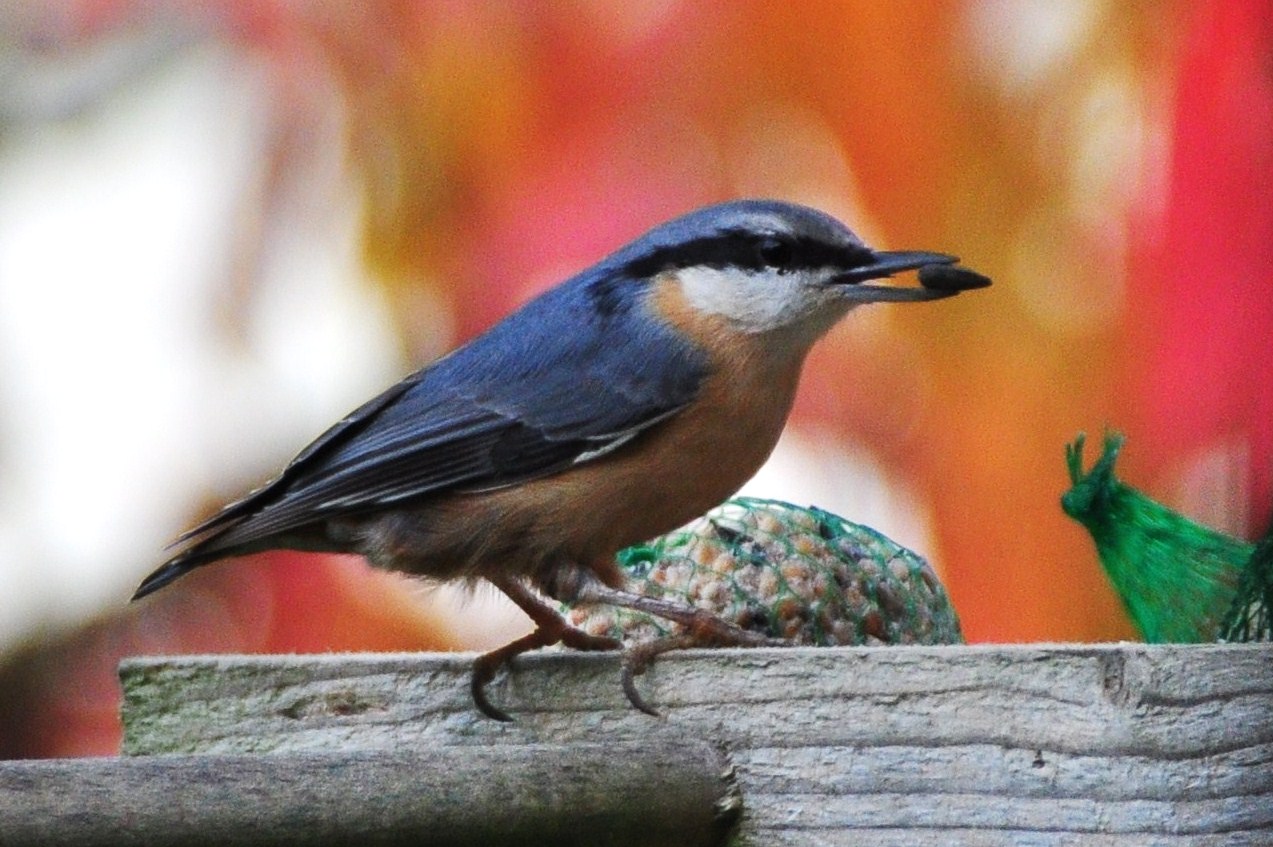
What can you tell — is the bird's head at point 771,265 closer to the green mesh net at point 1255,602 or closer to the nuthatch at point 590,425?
the nuthatch at point 590,425

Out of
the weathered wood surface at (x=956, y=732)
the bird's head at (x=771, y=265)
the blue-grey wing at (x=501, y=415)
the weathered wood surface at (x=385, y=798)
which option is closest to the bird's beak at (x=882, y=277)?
the bird's head at (x=771, y=265)

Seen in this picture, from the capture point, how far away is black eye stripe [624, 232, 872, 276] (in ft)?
7.90

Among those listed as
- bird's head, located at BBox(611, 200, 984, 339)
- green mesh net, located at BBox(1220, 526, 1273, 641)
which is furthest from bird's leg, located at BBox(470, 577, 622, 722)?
green mesh net, located at BBox(1220, 526, 1273, 641)

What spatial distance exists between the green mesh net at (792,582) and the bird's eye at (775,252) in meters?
0.35

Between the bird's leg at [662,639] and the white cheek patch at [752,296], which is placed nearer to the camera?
the bird's leg at [662,639]

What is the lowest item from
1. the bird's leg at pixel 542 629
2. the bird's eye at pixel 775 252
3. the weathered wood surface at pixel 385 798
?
the weathered wood surface at pixel 385 798

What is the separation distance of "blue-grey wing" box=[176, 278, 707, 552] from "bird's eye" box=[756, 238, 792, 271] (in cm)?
16

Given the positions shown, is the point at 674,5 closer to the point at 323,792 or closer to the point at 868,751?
the point at 868,751

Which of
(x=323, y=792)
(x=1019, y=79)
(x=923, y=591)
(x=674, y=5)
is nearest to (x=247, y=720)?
(x=323, y=792)

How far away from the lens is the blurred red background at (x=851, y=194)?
2695 millimetres

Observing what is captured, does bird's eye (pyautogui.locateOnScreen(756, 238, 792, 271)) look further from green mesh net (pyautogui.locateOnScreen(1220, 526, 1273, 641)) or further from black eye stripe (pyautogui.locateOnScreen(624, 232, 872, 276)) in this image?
green mesh net (pyautogui.locateOnScreen(1220, 526, 1273, 641))

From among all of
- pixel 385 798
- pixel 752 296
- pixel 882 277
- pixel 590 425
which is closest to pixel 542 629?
pixel 590 425

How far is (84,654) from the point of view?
2785 mm

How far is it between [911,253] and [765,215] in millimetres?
218
